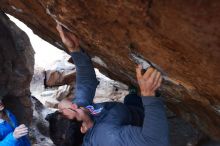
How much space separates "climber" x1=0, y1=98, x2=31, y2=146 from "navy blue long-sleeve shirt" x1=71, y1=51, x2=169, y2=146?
4.94 ft

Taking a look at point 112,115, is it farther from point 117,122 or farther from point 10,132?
point 10,132

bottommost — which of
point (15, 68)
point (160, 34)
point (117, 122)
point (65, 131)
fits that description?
point (65, 131)

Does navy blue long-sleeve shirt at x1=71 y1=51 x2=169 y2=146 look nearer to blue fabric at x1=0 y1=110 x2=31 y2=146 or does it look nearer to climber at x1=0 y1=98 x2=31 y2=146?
climber at x1=0 y1=98 x2=31 y2=146

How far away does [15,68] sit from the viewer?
732 cm

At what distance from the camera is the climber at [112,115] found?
3084 mm

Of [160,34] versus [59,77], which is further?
[59,77]

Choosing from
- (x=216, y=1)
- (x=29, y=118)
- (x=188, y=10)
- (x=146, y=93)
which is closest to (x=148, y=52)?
(x=146, y=93)

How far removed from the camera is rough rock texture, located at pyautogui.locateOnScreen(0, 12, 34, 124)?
6895mm

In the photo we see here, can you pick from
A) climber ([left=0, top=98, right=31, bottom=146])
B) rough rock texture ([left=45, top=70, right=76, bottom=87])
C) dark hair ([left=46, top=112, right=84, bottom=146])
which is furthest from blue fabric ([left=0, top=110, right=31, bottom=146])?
rough rock texture ([left=45, top=70, right=76, bottom=87])

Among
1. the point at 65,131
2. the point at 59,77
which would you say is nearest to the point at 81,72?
the point at 65,131

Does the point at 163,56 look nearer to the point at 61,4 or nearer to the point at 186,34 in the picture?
the point at 186,34

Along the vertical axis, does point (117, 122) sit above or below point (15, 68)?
below

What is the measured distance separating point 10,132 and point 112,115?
2.24 metres

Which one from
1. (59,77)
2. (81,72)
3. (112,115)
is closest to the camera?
(112,115)
